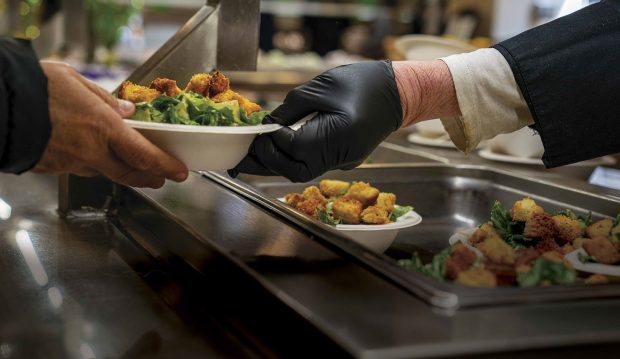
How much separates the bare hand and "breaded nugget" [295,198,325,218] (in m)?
0.40

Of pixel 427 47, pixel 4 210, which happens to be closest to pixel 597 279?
pixel 4 210

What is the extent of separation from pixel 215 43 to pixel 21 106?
27.7 inches

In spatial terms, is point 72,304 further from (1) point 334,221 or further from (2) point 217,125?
(1) point 334,221

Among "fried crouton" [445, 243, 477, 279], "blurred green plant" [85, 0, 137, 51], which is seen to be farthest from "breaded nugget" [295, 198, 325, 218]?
"blurred green plant" [85, 0, 137, 51]

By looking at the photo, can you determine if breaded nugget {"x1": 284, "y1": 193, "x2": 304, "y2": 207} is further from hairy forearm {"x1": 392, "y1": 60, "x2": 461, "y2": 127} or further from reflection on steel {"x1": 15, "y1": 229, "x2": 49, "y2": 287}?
reflection on steel {"x1": 15, "y1": 229, "x2": 49, "y2": 287}

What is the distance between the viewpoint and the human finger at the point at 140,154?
3.83ft

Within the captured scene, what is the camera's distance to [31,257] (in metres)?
1.41

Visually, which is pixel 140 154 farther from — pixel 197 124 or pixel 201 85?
pixel 201 85

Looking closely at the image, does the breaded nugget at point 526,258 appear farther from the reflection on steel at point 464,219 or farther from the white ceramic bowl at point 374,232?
the reflection on steel at point 464,219

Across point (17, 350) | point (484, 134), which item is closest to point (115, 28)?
point (484, 134)

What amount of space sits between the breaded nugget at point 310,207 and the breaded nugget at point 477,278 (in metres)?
0.53

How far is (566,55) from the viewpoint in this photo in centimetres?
150

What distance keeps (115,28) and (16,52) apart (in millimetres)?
5648

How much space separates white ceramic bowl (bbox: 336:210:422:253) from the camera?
1.49 meters
